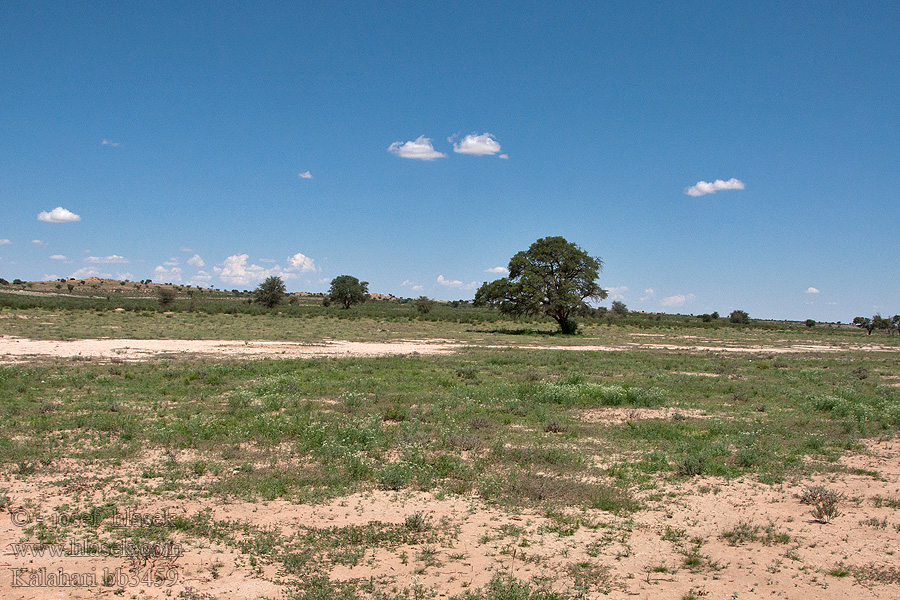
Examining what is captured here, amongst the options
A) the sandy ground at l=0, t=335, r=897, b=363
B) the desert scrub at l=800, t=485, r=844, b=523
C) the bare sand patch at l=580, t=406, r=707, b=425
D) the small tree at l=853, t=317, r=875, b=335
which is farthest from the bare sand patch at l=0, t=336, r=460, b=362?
the small tree at l=853, t=317, r=875, b=335

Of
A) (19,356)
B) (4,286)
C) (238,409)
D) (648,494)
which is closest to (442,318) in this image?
(19,356)

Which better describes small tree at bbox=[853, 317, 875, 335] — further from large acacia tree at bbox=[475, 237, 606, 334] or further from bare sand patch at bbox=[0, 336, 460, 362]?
bare sand patch at bbox=[0, 336, 460, 362]

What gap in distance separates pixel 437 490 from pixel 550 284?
144 feet

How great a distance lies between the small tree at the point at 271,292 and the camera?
321 ft

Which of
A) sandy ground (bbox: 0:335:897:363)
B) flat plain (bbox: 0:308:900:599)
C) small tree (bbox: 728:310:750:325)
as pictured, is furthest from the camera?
small tree (bbox: 728:310:750:325)

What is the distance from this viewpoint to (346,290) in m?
101

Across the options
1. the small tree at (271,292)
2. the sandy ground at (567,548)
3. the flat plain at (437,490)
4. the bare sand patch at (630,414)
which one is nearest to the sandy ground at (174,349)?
the flat plain at (437,490)

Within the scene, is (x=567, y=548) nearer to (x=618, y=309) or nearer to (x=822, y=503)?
(x=822, y=503)

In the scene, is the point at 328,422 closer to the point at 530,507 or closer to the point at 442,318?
the point at 530,507

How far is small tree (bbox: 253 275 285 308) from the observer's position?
97750 millimetres

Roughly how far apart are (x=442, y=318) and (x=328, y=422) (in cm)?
6790

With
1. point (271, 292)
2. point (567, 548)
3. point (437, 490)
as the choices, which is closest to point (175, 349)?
point (437, 490)

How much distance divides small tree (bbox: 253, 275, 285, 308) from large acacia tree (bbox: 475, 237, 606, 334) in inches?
2147

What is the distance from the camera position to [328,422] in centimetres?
1305
